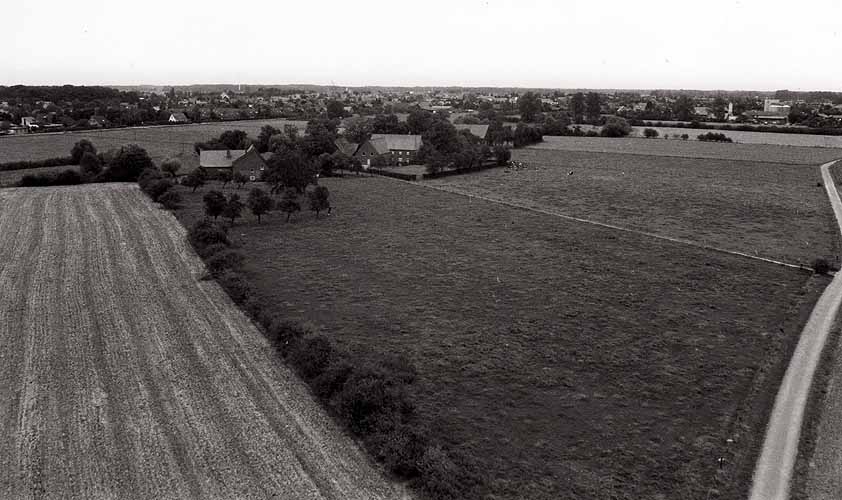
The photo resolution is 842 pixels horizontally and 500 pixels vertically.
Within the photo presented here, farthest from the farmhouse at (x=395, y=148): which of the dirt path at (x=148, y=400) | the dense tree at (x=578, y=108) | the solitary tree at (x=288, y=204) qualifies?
the dense tree at (x=578, y=108)

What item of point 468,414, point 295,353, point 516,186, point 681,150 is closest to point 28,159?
point 516,186

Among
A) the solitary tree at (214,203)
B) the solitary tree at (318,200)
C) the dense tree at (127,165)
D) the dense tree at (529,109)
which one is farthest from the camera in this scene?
the dense tree at (529,109)

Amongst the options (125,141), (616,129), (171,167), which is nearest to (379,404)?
(171,167)

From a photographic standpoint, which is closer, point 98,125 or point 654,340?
point 654,340

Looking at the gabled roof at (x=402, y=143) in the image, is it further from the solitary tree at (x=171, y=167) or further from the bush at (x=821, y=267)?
the bush at (x=821, y=267)

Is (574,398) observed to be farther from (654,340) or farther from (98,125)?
(98,125)

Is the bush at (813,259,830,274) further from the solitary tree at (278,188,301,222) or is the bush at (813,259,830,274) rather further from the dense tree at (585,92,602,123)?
the dense tree at (585,92,602,123)

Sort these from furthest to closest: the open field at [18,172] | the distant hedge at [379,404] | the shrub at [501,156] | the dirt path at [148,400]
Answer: the shrub at [501,156], the open field at [18,172], the distant hedge at [379,404], the dirt path at [148,400]
